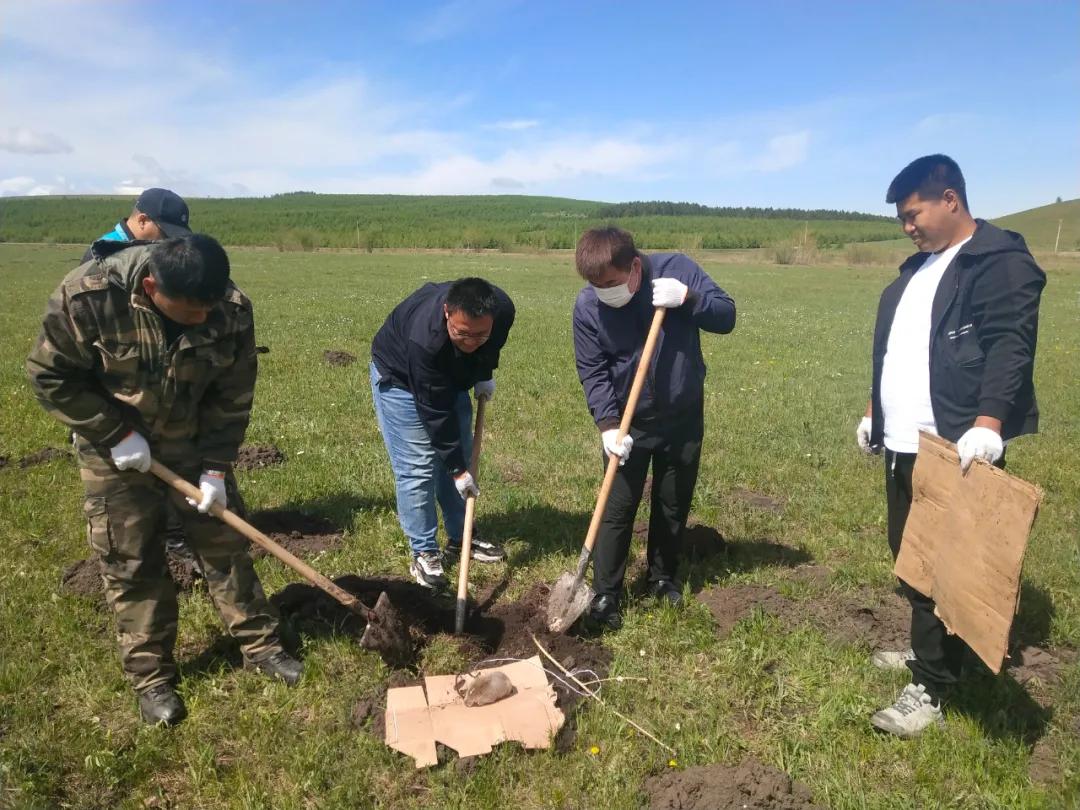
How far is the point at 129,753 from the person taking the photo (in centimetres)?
323

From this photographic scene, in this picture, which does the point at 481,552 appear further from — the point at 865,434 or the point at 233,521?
the point at 865,434

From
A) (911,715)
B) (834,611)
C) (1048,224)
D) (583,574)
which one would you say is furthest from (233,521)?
(1048,224)

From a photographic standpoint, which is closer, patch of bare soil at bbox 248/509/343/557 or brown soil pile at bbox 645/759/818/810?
brown soil pile at bbox 645/759/818/810

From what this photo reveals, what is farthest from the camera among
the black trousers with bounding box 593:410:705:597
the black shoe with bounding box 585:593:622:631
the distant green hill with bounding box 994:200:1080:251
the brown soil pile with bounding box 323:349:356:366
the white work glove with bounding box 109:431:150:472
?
the distant green hill with bounding box 994:200:1080:251

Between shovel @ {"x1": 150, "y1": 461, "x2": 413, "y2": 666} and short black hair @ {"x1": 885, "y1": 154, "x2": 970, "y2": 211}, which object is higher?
short black hair @ {"x1": 885, "y1": 154, "x2": 970, "y2": 211}

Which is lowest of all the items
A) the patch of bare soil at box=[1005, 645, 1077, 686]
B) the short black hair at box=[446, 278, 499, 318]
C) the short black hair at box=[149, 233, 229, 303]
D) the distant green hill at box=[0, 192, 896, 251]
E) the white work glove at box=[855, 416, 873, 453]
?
the patch of bare soil at box=[1005, 645, 1077, 686]

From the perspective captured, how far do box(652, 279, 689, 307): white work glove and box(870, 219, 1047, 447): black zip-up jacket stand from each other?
116 cm

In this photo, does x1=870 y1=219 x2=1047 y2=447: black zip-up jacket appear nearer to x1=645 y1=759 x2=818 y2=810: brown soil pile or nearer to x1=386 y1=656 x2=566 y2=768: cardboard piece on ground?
x1=645 y1=759 x2=818 y2=810: brown soil pile

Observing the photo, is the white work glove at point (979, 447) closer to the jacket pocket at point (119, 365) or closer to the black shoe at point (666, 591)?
the black shoe at point (666, 591)

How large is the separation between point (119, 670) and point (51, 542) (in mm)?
1836

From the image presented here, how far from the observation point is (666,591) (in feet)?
14.8

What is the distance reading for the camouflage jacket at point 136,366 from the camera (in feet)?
10.0

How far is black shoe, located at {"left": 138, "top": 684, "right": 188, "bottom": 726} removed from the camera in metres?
3.41

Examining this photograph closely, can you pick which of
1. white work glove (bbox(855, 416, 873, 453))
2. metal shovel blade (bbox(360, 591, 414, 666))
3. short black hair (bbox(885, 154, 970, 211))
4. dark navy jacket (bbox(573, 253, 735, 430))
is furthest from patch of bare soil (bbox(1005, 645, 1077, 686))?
metal shovel blade (bbox(360, 591, 414, 666))
